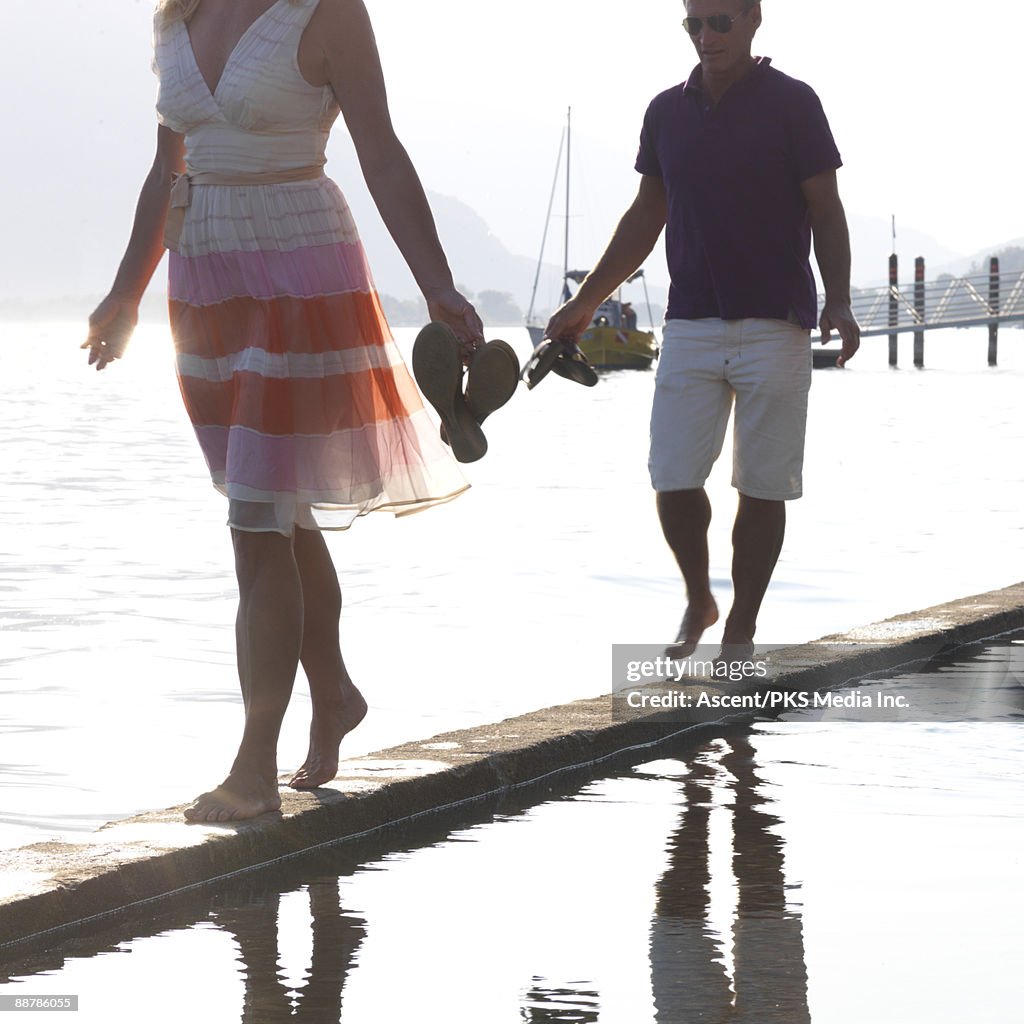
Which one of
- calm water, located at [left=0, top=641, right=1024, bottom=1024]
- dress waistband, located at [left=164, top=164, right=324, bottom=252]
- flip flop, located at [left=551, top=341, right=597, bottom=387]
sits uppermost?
dress waistband, located at [left=164, top=164, right=324, bottom=252]

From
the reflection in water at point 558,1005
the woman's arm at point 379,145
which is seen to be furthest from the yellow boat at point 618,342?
the reflection in water at point 558,1005

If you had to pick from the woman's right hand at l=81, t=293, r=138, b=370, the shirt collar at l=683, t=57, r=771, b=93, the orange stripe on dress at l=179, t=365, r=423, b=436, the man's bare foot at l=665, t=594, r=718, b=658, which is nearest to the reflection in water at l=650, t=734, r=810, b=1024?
the orange stripe on dress at l=179, t=365, r=423, b=436

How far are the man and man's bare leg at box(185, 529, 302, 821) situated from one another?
1.86 metres

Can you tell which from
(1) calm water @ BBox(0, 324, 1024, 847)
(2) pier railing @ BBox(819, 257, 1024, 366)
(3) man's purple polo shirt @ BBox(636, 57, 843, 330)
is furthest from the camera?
(2) pier railing @ BBox(819, 257, 1024, 366)

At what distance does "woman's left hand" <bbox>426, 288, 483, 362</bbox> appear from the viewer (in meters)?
3.82

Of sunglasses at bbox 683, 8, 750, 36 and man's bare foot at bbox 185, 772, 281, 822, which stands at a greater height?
sunglasses at bbox 683, 8, 750, 36

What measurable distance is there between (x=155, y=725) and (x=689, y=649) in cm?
146

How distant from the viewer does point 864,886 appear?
366cm

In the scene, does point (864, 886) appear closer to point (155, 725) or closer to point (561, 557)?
point (155, 725)

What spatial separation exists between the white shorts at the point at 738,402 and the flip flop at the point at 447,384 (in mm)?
1574

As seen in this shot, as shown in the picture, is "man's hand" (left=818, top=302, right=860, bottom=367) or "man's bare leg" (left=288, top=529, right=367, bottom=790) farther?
"man's hand" (left=818, top=302, right=860, bottom=367)

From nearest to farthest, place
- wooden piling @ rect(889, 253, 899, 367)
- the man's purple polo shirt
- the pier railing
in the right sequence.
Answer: the man's purple polo shirt, the pier railing, wooden piling @ rect(889, 253, 899, 367)

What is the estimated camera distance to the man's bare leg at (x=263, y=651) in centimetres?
396

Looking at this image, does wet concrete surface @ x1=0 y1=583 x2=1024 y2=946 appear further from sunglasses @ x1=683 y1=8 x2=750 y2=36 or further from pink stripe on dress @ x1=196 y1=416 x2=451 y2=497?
sunglasses @ x1=683 y1=8 x2=750 y2=36
